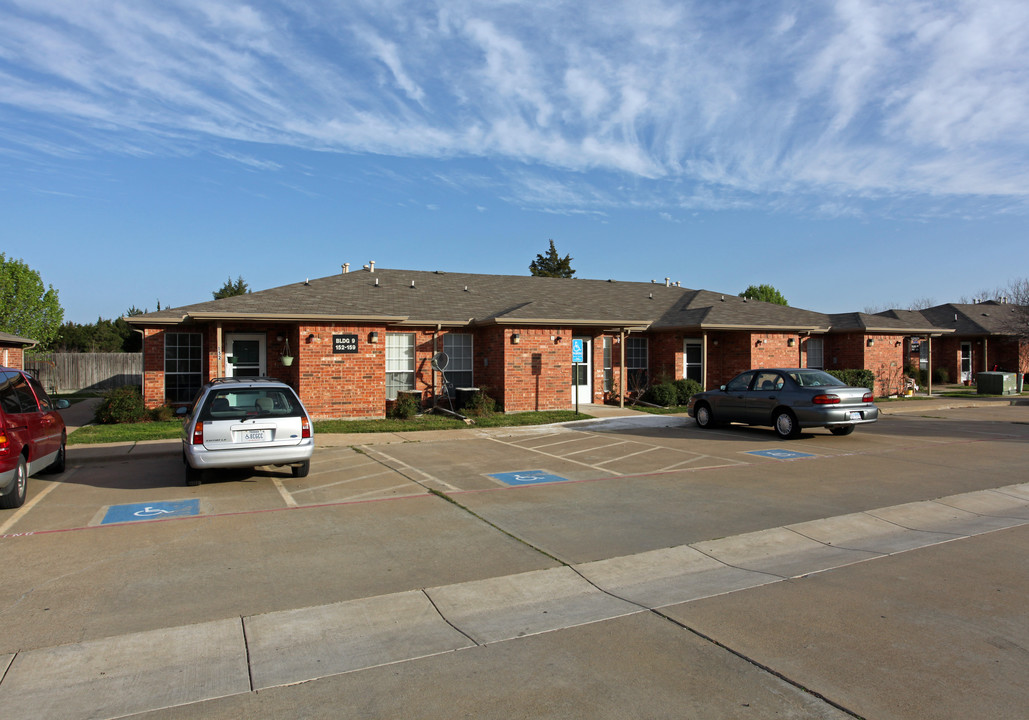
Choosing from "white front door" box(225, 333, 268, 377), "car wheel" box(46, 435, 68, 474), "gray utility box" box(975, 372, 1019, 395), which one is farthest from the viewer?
"gray utility box" box(975, 372, 1019, 395)

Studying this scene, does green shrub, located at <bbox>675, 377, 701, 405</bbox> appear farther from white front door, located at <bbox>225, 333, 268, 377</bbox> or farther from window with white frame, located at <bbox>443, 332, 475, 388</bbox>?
white front door, located at <bbox>225, 333, 268, 377</bbox>

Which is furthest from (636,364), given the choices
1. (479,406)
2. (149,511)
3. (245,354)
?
(149,511)

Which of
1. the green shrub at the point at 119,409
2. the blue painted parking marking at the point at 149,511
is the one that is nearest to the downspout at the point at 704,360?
the green shrub at the point at 119,409

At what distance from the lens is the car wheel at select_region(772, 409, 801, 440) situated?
1455 cm

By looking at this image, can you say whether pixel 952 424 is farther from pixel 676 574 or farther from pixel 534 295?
pixel 676 574

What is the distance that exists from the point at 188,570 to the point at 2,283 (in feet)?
115

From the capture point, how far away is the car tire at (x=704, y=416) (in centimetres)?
1658

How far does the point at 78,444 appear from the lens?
13.2 meters

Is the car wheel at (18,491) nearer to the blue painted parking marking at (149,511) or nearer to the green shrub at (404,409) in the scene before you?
the blue painted parking marking at (149,511)

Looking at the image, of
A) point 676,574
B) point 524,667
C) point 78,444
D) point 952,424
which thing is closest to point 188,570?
point 524,667

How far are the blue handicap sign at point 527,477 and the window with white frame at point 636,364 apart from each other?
12.7m

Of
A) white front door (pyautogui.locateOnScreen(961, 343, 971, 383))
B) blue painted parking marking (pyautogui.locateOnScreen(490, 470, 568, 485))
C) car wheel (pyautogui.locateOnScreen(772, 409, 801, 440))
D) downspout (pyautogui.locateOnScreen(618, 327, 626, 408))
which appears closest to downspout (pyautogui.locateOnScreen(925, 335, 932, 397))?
white front door (pyautogui.locateOnScreen(961, 343, 971, 383))

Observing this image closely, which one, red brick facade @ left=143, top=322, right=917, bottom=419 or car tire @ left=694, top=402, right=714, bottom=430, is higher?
red brick facade @ left=143, top=322, right=917, bottom=419

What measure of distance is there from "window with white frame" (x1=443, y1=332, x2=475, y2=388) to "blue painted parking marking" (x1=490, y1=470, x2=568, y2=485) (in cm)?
988
